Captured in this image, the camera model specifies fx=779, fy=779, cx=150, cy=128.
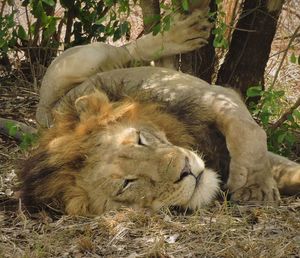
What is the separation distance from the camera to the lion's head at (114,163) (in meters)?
3.87

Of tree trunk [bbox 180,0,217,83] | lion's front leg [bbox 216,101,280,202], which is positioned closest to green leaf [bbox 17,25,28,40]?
tree trunk [bbox 180,0,217,83]

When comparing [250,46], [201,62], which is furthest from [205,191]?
[201,62]

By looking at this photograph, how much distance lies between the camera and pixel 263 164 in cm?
407

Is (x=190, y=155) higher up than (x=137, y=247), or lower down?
higher up

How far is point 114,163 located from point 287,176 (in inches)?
39.9

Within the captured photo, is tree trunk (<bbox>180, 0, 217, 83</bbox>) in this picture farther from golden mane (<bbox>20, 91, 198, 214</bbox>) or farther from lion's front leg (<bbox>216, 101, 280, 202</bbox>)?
lion's front leg (<bbox>216, 101, 280, 202</bbox>)

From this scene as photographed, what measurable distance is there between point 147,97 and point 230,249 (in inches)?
53.9

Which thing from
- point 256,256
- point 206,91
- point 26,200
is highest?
point 206,91

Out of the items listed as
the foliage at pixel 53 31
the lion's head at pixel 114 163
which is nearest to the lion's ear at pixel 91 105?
the lion's head at pixel 114 163

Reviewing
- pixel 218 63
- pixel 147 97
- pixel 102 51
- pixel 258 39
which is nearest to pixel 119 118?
pixel 147 97

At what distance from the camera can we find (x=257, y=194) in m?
4.09

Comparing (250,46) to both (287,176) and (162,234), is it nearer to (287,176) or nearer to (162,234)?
(287,176)

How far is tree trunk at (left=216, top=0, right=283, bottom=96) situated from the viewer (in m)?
5.47

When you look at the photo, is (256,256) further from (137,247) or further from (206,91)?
(206,91)
